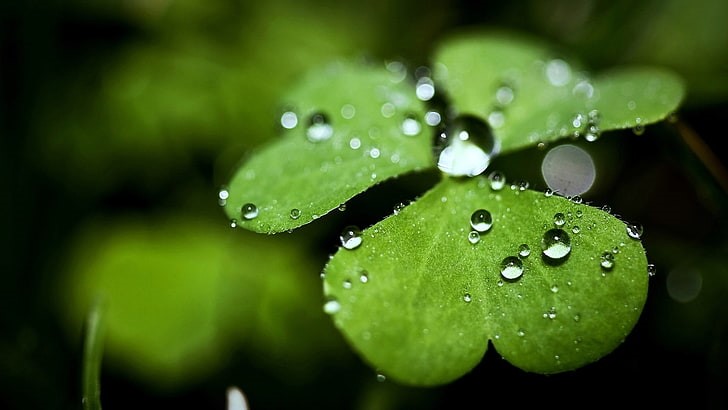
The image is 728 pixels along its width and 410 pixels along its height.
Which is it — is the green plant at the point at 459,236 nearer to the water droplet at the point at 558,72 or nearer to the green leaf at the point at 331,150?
the green leaf at the point at 331,150

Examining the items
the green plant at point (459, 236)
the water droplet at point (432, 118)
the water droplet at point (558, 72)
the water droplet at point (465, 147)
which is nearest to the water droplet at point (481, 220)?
the green plant at point (459, 236)

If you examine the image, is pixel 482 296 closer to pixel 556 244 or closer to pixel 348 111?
pixel 556 244

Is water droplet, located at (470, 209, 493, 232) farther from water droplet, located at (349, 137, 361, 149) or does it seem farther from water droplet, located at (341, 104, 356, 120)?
water droplet, located at (341, 104, 356, 120)

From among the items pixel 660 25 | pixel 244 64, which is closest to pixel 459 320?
pixel 244 64

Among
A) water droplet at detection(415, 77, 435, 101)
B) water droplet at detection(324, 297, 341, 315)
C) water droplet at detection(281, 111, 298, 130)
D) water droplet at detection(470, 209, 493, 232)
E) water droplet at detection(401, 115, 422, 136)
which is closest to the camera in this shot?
water droplet at detection(324, 297, 341, 315)

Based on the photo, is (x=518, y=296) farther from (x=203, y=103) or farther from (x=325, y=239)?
(x=203, y=103)

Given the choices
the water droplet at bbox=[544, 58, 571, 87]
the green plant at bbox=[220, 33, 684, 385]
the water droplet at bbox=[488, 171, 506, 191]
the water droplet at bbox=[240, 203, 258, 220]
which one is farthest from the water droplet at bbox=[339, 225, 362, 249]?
the water droplet at bbox=[544, 58, 571, 87]
